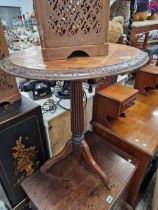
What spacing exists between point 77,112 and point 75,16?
414 mm

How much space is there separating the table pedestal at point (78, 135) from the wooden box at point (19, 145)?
0.11 m

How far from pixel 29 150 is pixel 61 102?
1.19ft

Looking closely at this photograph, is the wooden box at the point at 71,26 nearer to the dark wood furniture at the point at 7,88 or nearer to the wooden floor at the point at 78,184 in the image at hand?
the dark wood furniture at the point at 7,88

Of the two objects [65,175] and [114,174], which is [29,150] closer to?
[65,175]

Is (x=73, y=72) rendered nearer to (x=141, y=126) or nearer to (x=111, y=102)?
(x=111, y=102)

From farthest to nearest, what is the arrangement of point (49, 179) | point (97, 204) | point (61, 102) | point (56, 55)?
point (61, 102) < point (49, 179) < point (97, 204) < point (56, 55)

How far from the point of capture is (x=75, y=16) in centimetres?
48

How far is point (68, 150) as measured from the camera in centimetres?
93

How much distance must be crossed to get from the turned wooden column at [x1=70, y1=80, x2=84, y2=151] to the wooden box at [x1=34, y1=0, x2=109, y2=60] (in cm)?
14

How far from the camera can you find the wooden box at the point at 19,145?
771mm

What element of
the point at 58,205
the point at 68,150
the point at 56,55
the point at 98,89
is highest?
the point at 56,55

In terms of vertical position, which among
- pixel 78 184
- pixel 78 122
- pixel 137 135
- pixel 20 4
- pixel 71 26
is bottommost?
pixel 78 184

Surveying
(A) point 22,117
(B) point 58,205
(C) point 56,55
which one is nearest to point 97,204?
(B) point 58,205

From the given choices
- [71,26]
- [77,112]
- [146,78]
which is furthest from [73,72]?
[146,78]
